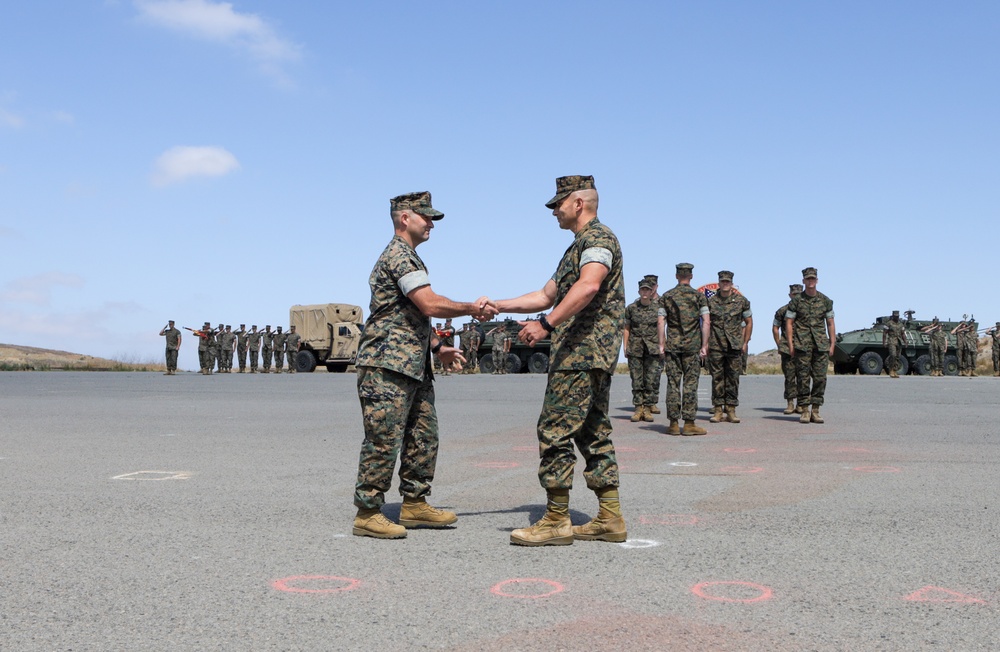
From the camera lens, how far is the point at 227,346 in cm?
4097

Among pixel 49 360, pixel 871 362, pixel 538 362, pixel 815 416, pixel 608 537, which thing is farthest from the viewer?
pixel 49 360

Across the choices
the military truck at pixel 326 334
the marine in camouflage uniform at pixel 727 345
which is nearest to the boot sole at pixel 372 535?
the marine in camouflage uniform at pixel 727 345

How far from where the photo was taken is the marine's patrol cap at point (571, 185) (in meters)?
5.23

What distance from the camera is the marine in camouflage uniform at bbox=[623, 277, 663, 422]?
1284cm

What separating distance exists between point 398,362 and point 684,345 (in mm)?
6655

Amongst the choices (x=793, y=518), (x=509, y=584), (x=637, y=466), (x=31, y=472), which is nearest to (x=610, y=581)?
(x=509, y=584)

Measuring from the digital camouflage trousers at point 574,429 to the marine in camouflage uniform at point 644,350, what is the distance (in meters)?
7.75

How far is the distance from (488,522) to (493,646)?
232cm

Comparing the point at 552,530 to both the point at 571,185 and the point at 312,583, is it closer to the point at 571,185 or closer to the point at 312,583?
the point at 312,583

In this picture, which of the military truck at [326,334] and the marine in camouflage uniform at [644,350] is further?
the military truck at [326,334]

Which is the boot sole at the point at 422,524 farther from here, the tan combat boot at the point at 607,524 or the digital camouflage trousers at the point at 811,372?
the digital camouflage trousers at the point at 811,372

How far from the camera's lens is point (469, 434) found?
35.9ft

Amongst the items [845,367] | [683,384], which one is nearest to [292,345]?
[845,367]

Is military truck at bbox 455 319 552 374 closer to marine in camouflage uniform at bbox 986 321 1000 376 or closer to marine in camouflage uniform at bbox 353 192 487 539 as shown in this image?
marine in camouflage uniform at bbox 986 321 1000 376
